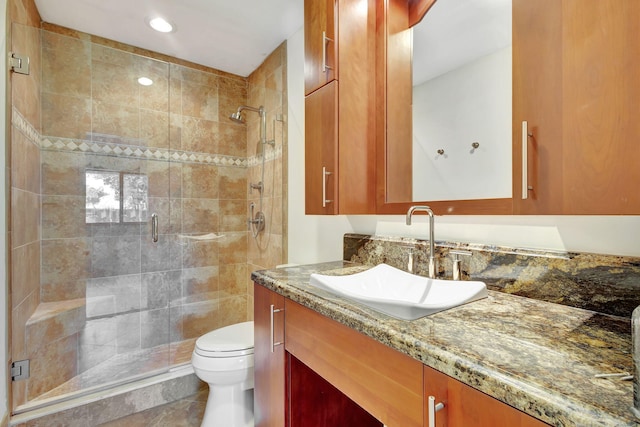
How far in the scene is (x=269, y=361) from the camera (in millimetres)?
1177

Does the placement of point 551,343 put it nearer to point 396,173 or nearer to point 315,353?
point 315,353

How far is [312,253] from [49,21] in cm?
238

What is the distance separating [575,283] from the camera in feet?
2.69

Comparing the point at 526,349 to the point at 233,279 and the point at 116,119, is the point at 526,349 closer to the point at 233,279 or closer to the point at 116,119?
the point at 233,279

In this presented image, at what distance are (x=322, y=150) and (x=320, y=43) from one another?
512 mm

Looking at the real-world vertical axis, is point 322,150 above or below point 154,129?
below

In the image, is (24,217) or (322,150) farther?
(24,217)

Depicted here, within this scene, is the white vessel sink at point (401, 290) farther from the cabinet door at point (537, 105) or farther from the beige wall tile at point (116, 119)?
the beige wall tile at point (116, 119)

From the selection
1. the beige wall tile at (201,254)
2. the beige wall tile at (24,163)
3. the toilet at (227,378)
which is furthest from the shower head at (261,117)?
the toilet at (227,378)

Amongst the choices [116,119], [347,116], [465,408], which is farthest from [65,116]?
[465,408]

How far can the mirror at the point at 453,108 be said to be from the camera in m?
1.02

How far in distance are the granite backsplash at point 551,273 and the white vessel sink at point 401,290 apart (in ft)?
0.30

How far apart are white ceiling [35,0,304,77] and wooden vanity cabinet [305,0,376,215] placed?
58cm

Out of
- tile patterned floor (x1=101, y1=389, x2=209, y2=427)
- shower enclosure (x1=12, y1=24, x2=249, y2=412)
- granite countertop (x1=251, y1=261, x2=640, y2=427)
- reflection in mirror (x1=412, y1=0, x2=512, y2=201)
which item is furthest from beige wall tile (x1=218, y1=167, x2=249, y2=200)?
granite countertop (x1=251, y1=261, x2=640, y2=427)
